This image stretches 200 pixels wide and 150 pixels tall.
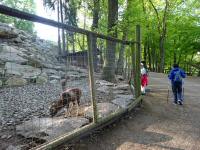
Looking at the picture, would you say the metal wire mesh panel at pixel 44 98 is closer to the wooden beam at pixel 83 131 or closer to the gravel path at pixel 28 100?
the gravel path at pixel 28 100

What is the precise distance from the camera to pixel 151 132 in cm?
704

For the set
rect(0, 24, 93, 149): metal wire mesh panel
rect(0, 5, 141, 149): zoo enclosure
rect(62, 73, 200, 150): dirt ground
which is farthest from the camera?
rect(62, 73, 200, 150): dirt ground

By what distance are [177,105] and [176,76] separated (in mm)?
1095

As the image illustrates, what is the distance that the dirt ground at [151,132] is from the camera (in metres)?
6.12

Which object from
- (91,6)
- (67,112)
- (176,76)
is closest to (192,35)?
(91,6)

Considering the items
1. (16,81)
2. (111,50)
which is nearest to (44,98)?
(16,81)

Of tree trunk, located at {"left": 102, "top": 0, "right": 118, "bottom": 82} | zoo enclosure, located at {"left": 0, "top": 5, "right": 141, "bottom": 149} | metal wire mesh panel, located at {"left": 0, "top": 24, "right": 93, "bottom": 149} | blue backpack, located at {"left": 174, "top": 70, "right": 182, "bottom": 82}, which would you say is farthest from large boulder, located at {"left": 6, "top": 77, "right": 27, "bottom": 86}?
blue backpack, located at {"left": 174, "top": 70, "right": 182, "bottom": 82}

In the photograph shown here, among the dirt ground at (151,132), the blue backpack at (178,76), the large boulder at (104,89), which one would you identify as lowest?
the dirt ground at (151,132)

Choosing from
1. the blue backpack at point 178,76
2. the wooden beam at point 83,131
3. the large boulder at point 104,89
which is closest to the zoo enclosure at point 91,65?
the wooden beam at point 83,131

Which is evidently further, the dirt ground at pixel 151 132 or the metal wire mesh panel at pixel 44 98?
the dirt ground at pixel 151 132

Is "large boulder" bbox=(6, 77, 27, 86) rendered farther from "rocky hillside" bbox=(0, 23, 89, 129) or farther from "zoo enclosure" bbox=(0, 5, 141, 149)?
"zoo enclosure" bbox=(0, 5, 141, 149)

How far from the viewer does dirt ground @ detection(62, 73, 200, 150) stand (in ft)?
20.1

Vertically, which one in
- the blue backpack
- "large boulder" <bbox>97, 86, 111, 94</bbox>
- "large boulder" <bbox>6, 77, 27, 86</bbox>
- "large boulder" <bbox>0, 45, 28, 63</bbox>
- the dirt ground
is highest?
"large boulder" <bbox>0, 45, 28, 63</bbox>

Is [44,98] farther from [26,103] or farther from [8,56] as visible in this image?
[8,56]
